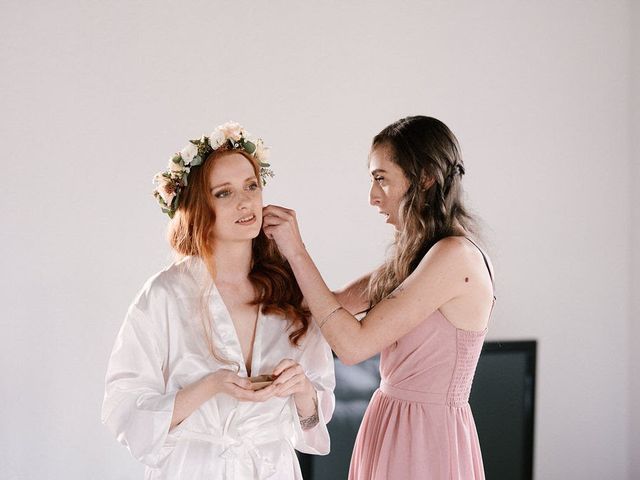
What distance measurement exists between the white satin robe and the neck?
0.18 feet

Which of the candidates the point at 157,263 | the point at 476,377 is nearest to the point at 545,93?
the point at 476,377

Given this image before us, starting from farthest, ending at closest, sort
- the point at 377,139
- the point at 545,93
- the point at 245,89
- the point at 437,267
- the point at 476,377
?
the point at 545,93
the point at 476,377
the point at 245,89
the point at 377,139
the point at 437,267

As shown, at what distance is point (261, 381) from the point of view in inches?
76.4

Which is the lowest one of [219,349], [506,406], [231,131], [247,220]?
[506,406]

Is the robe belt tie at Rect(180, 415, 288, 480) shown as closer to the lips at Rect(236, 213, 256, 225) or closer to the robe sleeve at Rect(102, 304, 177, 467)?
the robe sleeve at Rect(102, 304, 177, 467)

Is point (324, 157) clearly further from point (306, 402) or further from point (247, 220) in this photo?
point (306, 402)

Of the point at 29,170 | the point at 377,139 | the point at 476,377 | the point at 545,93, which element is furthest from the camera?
the point at 545,93

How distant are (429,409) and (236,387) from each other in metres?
0.58

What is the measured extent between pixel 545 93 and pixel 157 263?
2.22m

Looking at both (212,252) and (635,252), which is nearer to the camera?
(212,252)

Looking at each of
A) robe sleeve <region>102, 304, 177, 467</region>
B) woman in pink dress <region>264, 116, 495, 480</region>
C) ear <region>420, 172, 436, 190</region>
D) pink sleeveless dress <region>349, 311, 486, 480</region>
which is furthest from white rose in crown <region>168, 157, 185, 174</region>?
pink sleeveless dress <region>349, 311, 486, 480</region>

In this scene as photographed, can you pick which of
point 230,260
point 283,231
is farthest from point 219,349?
point 283,231

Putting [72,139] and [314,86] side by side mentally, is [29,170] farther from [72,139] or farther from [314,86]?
[314,86]

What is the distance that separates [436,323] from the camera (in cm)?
217
